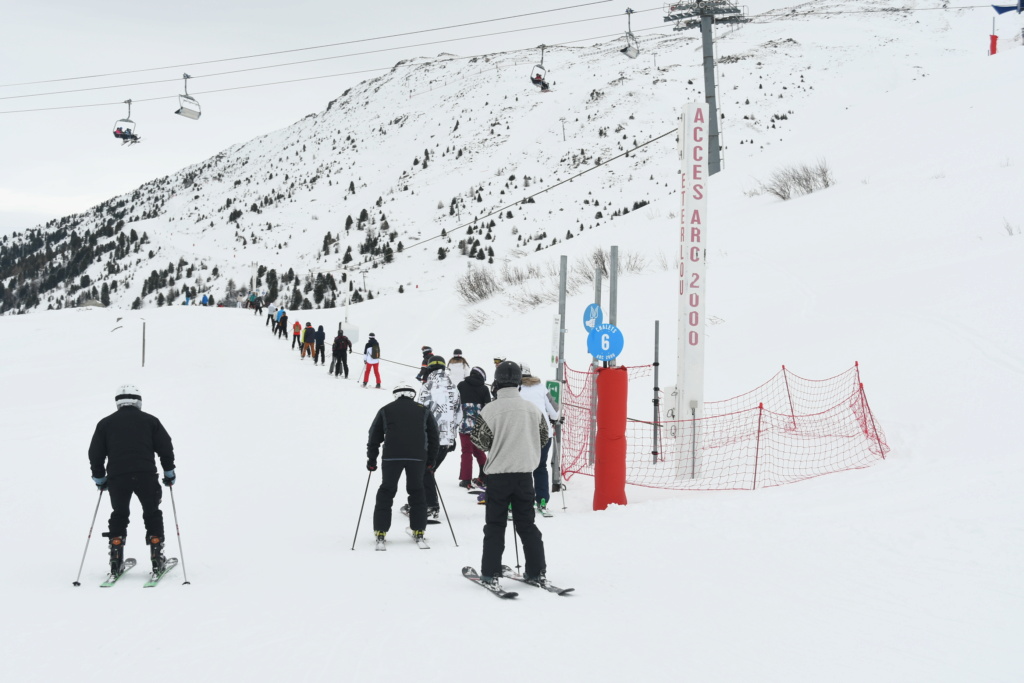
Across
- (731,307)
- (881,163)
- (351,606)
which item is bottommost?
(351,606)

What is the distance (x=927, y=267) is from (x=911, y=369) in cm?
412

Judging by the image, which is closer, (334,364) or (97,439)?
(97,439)

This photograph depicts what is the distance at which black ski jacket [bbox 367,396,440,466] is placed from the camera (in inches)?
296

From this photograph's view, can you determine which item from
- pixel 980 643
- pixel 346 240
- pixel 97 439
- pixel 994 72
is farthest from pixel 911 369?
pixel 346 240

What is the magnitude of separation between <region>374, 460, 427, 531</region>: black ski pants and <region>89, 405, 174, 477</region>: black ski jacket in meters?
2.07

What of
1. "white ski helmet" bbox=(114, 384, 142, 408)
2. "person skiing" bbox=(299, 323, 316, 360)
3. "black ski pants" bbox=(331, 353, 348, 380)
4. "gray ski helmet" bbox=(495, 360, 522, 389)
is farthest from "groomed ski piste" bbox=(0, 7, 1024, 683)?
"person skiing" bbox=(299, 323, 316, 360)

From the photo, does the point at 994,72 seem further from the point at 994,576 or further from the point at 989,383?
the point at 994,576

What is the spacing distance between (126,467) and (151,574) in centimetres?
93

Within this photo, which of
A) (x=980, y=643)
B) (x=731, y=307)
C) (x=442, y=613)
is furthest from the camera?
(x=731, y=307)

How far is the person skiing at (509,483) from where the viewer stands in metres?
6.07

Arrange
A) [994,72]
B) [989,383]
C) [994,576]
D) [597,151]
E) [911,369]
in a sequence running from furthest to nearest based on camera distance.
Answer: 1. [597,151]
2. [994,72]
3. [911,369]
4. [989,383]
5. [994,576]

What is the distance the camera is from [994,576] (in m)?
5.77

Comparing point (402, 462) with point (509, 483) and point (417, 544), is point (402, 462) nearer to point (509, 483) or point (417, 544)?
point (417, 544)

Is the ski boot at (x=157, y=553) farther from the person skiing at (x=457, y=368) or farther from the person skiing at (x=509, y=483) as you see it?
the person skiing at (x=457, y=368)
